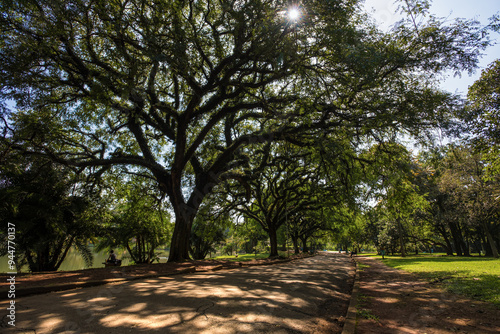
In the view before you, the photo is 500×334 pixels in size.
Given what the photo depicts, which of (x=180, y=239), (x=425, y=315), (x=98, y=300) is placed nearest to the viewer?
(x=98, y=300)

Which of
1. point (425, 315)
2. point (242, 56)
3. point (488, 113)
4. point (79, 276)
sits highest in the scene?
point (242, 56)

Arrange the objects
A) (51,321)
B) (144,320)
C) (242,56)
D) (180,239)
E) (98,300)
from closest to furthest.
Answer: (51,321) → (144,320) → (98,300) → (242,56) → (180,239)

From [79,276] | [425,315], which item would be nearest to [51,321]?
[79,276]

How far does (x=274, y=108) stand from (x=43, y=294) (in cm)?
922

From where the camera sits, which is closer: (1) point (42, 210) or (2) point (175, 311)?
(2) point (175, 311)

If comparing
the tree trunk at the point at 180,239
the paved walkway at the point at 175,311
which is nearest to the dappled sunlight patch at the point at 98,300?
the paved walkway at the point at 175,311

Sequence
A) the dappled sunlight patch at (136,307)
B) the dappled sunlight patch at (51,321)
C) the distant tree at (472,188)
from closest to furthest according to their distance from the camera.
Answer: the dappled sunlight patch at (51,321) → the dappled sunlight patch at (136,307) → the distant tree at (472,188)

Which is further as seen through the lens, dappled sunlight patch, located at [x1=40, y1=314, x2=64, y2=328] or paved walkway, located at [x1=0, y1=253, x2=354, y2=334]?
paved walkway, located at [x1=0, y1=253, x2=354, y2=334]

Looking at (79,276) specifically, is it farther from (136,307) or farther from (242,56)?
(242,56)

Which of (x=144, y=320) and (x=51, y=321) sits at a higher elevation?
(x=51, y=321)

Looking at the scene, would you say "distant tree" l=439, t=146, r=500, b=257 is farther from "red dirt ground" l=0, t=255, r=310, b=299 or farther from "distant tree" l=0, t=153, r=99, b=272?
"distant tree" l=0, t=153, r=99, b=272

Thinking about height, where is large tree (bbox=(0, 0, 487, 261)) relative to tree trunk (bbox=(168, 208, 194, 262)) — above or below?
above

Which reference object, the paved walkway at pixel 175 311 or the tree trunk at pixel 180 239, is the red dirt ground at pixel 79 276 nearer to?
the paved walkway at pixel 175 311

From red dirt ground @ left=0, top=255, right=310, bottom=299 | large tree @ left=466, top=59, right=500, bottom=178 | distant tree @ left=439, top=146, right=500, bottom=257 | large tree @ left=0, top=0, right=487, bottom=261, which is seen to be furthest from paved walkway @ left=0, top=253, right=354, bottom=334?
distant tree @ left=439, top=146, right=500, bottom=257
